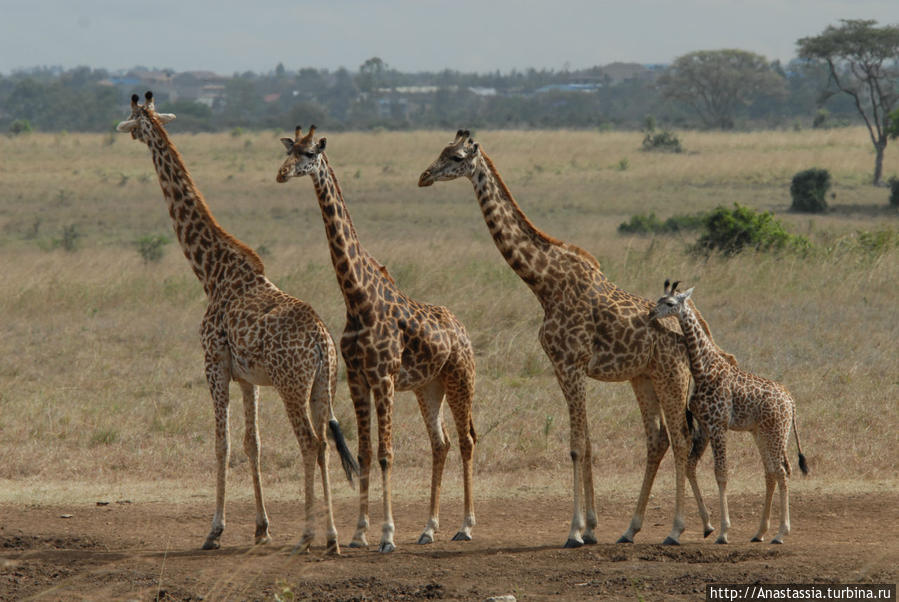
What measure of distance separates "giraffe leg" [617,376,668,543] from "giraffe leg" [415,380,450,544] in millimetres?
1190

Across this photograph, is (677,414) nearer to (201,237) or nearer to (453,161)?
(453,161)

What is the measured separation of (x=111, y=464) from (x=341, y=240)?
3647 millimetres

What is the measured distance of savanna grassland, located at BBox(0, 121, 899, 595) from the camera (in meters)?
8.66

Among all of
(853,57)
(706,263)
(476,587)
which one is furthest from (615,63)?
(476,587)

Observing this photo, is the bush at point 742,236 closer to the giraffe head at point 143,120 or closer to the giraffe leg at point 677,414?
the giraffe leg at point 677,414

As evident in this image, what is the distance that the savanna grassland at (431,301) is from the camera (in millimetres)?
8664

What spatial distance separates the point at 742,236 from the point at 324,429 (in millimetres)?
11335

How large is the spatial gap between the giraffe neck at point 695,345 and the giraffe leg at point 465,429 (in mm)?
1407

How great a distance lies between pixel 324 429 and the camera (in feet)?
22.4

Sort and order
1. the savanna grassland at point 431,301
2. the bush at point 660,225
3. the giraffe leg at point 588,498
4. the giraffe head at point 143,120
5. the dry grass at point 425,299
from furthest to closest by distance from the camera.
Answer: the bush at point 660,225 → the dry grass at point 425,299 → the savanna grassland at point 431,301 → the giraffe head at point 143,120 → the giraffe leg at point 588,498

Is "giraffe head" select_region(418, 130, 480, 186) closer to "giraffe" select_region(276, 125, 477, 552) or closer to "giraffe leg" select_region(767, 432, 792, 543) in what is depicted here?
"giraffe" select_region(276, 125, 477, 552)

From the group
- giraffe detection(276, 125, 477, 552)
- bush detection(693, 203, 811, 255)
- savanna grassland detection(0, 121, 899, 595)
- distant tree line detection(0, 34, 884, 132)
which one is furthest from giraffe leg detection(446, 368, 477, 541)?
distant tree line detection(0, 34, 884, 132)

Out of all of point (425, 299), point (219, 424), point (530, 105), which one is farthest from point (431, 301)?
point (530, 105)

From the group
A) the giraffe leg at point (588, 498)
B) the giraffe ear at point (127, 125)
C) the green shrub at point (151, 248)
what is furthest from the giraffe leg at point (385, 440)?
the green shrub at point (151, 248)
